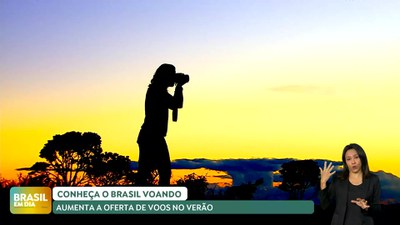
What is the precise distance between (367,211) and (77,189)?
8059 mm

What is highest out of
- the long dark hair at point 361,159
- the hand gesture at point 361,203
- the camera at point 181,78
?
the camera at point 181,78

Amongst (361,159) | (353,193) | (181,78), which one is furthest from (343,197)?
(181,78)

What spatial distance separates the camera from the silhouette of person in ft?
25.1

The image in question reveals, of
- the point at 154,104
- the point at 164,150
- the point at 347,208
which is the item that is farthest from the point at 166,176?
the point at 347,208

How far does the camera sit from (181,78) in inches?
586

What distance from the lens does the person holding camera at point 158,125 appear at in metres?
14.6

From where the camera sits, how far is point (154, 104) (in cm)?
1475

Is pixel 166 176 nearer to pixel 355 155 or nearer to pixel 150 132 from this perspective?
pixel 150 132

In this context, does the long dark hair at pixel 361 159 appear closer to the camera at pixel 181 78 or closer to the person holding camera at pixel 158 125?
the person holding camera at pixel 158 125

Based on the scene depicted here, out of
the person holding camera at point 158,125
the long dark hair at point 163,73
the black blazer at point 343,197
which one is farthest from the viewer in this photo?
the long dark hair at point 163,73

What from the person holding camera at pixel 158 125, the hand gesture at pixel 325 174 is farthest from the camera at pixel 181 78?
the hand gesture at pixel 325 174

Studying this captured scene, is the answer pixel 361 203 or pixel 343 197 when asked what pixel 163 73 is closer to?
pixel 343 197

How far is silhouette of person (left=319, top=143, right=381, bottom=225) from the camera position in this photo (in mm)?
7223

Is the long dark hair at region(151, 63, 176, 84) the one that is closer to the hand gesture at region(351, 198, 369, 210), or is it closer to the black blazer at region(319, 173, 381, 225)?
the black blazer at region(319, 173, 381, 225)
